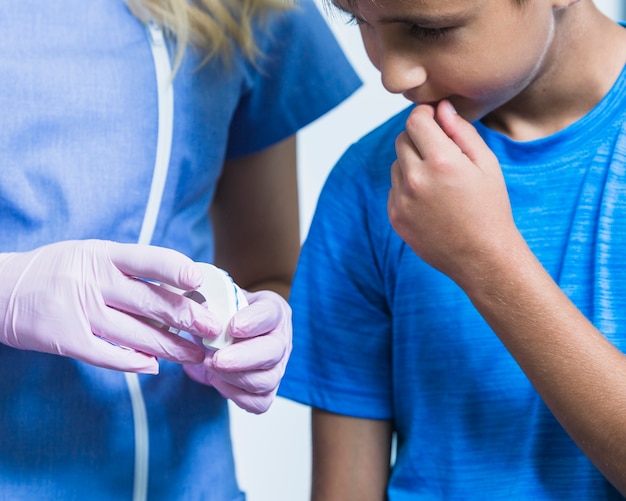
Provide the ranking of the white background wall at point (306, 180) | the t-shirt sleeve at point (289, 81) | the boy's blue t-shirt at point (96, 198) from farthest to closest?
the white background wall at point (306, 180), the t-shirt sleeve at point (289, 81), the boy's blue t-shirt at point (96, 198)

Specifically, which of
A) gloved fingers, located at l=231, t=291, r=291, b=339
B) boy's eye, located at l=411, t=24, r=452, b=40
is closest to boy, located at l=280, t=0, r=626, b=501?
boy's eye, located at l=411, t=24, r=452, b=40

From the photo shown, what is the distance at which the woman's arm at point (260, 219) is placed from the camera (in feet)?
4.06

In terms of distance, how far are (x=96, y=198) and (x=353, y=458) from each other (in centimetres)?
42

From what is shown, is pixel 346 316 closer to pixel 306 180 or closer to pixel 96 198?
pixel 96 198

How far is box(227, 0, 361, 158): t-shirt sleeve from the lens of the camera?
1.15 meters

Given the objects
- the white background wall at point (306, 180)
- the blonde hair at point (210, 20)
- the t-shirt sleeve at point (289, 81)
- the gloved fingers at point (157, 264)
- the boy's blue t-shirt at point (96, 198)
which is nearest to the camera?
the gloved fingers at point (157, 264)

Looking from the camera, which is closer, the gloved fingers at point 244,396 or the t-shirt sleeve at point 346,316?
the gloved fingers at point 244,396

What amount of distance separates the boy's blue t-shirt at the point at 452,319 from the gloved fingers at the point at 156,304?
0.84 ft

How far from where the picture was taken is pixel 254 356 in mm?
873

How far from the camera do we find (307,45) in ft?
3.85

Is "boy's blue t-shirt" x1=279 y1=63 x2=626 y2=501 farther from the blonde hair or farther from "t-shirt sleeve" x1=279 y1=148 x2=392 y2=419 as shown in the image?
the blonde hair

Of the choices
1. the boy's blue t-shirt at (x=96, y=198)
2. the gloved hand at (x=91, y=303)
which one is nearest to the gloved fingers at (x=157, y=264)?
the gloved hand at (x=91, y=303)

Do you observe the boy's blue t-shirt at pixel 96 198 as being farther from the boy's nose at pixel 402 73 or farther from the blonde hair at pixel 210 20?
the boy's nose at pixel 402 73

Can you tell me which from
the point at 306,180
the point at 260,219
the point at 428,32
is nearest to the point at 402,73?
the point at 428,32
